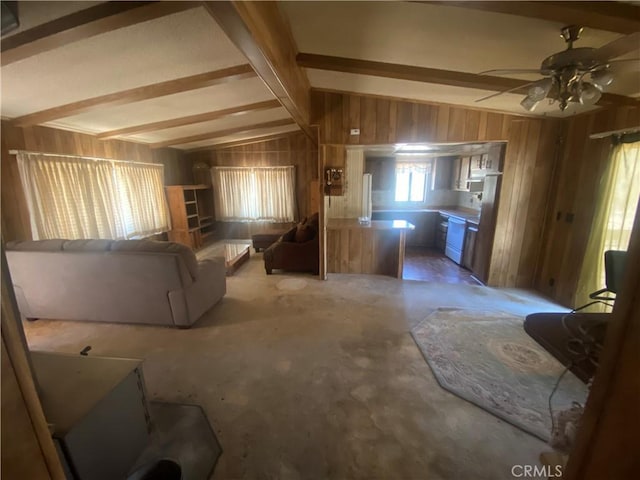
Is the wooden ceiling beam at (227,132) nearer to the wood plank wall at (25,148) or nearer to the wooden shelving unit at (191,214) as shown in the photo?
the wood plank wall at (25,148)

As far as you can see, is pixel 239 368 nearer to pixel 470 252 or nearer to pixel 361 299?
pixel 361 299

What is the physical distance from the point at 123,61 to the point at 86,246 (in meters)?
1.77

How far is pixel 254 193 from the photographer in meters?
6.77

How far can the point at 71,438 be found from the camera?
1186mm

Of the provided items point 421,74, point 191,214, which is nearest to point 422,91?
point 421,74

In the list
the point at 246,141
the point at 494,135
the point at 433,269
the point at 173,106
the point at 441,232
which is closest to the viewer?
the point at 173,106

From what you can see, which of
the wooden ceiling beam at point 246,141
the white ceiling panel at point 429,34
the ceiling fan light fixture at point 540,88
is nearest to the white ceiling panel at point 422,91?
the white ceiling panel at point 429,34

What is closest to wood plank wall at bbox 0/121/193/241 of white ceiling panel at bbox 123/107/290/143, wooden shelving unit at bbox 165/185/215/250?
white ceiling panel at bbox 123/107/290/143

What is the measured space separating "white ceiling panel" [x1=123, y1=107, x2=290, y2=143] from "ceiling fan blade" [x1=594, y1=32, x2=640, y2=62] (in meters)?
3.62

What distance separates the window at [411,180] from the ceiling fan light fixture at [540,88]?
5.06 m

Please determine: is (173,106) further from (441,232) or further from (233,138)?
(441,232)

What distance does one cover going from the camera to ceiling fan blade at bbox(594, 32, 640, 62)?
130 cm

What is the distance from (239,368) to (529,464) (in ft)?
6.53

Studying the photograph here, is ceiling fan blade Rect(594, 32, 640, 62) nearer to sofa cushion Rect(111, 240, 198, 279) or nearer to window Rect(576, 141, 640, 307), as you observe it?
window Rect(576, 141, 640, 307)
